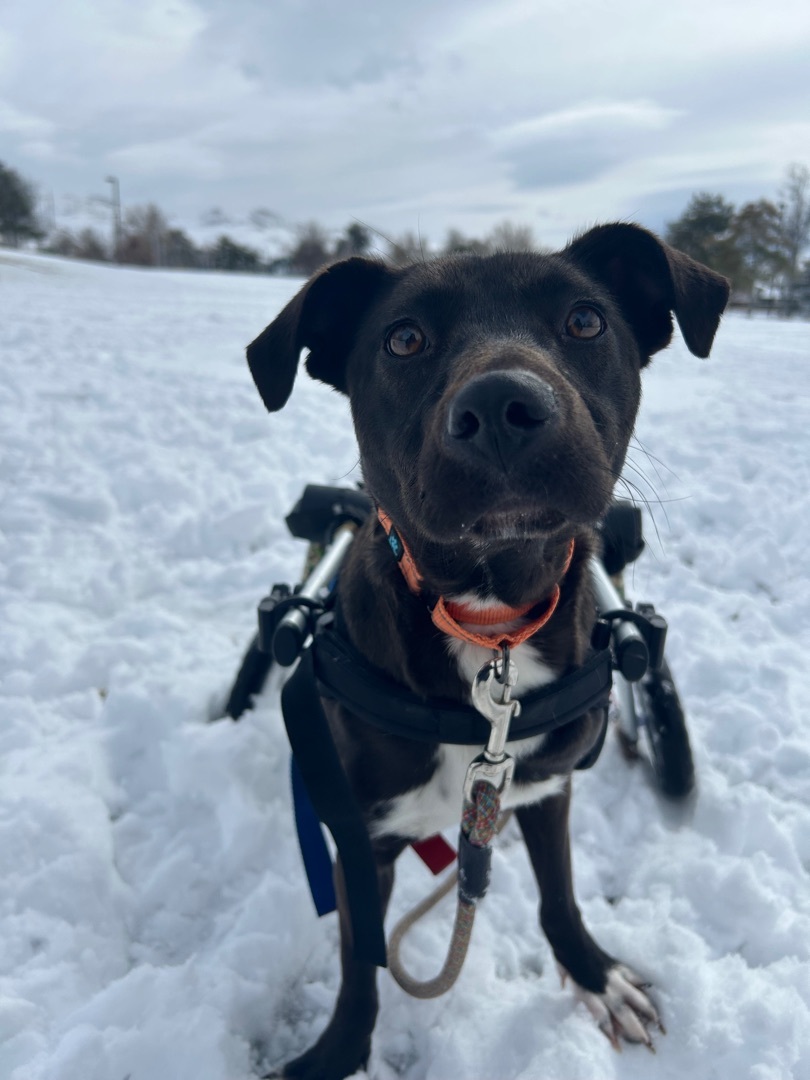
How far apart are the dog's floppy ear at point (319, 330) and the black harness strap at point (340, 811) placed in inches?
31.2

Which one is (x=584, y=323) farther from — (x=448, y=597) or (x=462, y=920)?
(x=462, y=920)

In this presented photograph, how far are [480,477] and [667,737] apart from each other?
1622mm

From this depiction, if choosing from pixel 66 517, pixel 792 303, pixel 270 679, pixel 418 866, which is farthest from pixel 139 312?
pixel 792 303

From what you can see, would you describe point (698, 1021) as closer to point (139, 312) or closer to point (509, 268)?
point (509, 268)

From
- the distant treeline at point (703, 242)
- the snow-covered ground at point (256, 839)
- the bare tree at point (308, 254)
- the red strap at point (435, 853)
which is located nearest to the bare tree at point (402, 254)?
the snow-covered ground at point (256, 839)

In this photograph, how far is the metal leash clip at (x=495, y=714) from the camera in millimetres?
1441

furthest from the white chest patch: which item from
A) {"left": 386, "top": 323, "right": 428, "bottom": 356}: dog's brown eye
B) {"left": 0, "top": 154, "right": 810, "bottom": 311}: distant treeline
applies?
{"left": 0, "top": 154, "right": 810, "bottom": 311}: distant treeline

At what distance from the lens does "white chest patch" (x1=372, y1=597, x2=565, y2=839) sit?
1.64m

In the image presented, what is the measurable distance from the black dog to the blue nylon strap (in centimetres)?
11

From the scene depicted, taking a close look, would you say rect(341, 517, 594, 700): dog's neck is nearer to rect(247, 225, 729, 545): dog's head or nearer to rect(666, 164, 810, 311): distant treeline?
rect(247, 225, 729, 545): dog's head

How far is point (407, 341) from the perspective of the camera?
5.25 feet

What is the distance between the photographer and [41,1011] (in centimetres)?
178

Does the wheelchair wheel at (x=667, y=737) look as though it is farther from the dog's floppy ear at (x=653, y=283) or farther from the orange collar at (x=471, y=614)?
the dog's floppy ear at (x=653, y=283)

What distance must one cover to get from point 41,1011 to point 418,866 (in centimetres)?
115
